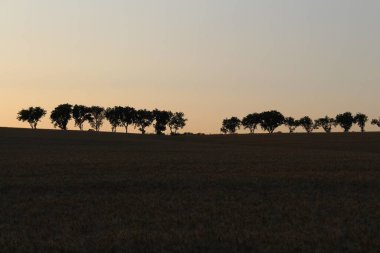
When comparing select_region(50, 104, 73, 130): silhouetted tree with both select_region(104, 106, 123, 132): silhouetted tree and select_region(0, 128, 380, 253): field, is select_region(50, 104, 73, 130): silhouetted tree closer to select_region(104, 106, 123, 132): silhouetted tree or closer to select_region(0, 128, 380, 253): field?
select_region(104, 106, 123, 132): silhouetted tree

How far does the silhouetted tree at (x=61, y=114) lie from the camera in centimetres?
19512

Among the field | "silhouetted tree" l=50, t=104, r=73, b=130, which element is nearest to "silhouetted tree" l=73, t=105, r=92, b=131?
"silhouetted tree" l=50, t=104, r=73, b=130

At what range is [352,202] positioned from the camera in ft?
69.8

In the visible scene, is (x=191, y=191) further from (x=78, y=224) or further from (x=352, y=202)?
(x=78, y=224)

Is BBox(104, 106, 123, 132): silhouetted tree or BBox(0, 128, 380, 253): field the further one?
BBox(104, 106, 123, 132): silhouetted tree

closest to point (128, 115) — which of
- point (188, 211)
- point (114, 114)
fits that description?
point (114, 114)

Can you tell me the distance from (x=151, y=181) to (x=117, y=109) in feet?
563

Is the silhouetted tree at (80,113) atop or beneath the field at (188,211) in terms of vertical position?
atop

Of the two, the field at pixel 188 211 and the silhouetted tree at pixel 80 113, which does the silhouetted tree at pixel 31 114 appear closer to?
the silhouetted tree at pixel 80 113

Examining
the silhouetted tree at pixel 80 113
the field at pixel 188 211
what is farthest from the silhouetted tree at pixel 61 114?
the field at pixel 188 211

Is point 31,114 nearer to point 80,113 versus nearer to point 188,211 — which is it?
point 80,113

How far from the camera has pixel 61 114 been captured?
195375mm

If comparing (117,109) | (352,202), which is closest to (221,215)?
(352,202)

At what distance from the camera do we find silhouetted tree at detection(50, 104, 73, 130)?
7682 inches
